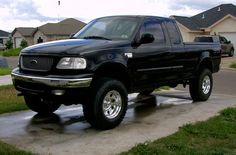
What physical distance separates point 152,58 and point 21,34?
64831mm

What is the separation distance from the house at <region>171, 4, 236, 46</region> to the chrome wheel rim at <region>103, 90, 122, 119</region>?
32322mm

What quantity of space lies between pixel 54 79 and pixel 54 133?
0.91 m

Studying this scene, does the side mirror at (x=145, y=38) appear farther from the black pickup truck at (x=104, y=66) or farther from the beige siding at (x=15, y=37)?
the beige siding at (x=15, y=37)

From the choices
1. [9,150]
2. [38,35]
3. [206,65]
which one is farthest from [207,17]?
[9,150]

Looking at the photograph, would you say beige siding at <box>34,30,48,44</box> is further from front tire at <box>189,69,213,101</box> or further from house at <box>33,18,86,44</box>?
front tire at <box>189,69,213,101</box>

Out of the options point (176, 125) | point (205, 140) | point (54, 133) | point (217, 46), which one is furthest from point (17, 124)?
point (217, 46)

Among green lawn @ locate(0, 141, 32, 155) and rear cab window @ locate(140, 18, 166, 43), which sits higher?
rear cab window @ locate(140, 18, 166, 43)

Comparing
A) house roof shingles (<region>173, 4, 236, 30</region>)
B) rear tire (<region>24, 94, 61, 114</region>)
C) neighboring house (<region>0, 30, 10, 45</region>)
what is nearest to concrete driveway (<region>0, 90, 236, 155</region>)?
rear tire (<region>24, 94, 61, 114</region>)

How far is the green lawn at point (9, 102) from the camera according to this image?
29.2 feet

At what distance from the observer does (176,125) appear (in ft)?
25.2

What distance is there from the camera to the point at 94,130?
7.18 meters

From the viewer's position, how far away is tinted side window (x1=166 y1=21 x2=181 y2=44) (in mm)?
9172

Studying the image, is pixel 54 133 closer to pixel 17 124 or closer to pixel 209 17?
pixel 17 124

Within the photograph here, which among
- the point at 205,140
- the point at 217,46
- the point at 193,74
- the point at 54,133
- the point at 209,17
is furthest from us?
the point at 209,17
